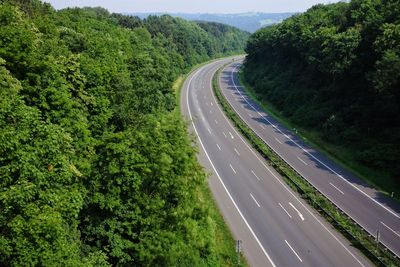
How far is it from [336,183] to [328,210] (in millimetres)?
8326

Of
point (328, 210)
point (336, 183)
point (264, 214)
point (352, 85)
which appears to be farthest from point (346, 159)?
point (264, 214)

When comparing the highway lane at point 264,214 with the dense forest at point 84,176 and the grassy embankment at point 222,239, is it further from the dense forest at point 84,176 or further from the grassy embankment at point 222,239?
the dense forest at point 84,176

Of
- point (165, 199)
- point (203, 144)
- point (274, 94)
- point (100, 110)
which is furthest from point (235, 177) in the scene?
point (274, 94)

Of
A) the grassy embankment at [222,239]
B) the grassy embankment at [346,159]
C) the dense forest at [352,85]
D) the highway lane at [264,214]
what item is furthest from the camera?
the dense forest at [352,85]

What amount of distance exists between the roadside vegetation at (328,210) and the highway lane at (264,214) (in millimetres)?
813

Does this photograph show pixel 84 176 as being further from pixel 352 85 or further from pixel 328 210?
pixel 352 85

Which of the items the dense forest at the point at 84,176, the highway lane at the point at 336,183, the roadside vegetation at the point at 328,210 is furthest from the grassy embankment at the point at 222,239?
the highway lane at the point at 336,183

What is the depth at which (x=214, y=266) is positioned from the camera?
32062 mm

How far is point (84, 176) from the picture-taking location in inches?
1001

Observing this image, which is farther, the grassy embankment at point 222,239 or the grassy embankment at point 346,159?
the grassy embankment at point 346,159

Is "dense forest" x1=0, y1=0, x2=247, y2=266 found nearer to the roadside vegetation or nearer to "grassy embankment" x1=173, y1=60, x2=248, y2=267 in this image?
"grassy embankment" x1=173, y1=60, x2=248, y2=267

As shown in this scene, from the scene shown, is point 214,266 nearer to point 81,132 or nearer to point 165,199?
point 165,199

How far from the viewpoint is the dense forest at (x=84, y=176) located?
1786 centimetres

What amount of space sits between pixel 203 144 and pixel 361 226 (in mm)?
30558
